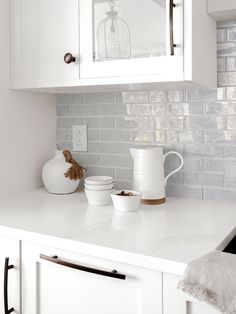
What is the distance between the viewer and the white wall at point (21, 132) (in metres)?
1.61

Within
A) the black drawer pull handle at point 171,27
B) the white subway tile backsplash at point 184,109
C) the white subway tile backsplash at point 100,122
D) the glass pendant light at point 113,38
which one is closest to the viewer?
the black drawer pull handle at point 171,27

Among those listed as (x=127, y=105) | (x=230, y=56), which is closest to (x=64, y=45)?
(x=127, y=105)

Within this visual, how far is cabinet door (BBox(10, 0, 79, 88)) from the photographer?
146 centimetres

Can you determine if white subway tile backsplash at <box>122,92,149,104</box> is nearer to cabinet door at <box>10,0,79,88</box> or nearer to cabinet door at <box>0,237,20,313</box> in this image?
cabinet door at <box>10,0,79,88</box>

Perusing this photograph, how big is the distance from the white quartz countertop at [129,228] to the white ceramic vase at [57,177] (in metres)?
0.12

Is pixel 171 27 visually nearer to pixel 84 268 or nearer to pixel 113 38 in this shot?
pixel 113 38

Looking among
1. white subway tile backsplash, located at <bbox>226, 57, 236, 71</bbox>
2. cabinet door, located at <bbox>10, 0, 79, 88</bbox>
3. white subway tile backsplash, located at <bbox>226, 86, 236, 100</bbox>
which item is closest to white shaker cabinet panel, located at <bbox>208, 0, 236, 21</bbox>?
white subway tile backsplash, located at <bbox>226, 57, 236, 71</bbox>

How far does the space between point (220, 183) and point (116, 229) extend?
1.87ft

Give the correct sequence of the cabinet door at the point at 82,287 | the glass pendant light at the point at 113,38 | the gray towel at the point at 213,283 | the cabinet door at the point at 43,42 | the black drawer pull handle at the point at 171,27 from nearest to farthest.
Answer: the gray towel at the point at 213,283
the cabinet door at the point at 82,287
the black drawer pull handle at the point at 171,27
the glass pendant light at the point at 113,38
the cabinet door at the point at 43,42

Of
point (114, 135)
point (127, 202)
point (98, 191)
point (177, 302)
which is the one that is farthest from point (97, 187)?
point (177, 302)

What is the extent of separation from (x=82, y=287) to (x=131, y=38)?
862 millimetres

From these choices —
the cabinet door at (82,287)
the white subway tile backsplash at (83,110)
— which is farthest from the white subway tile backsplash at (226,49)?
the cabinet door at (82,287)

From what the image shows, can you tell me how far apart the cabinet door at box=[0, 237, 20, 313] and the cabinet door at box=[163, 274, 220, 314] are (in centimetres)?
53

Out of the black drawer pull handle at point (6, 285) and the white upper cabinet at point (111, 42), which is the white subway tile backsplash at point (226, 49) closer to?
the white upper cabinet at point (111, 42)
